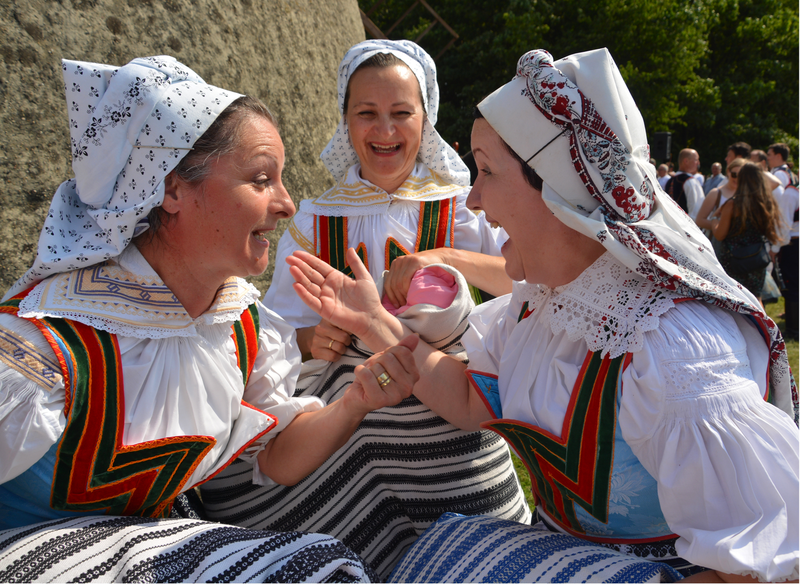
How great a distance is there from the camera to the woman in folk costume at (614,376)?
134 centimetres

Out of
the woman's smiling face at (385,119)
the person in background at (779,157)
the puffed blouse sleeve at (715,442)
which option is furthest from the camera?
the person in background at (779,157)

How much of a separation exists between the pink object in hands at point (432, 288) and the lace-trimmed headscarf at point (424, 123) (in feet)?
2.41

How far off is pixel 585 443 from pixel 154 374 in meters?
1.21

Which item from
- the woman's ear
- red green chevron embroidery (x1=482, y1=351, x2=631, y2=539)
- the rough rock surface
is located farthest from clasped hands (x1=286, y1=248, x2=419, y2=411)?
the rough rock surface

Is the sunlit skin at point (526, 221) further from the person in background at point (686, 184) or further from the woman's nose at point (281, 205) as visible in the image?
the person in background at point (686, 184)

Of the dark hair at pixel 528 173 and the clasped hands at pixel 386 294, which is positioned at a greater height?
the dark hair at pixel 528 173

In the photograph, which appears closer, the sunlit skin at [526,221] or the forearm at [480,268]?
the sunlit skin at [526,221]

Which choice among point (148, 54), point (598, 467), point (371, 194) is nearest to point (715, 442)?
point (598, 467)

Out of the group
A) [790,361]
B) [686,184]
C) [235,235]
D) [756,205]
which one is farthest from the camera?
[686,184]

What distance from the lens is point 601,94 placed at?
1.55 meters

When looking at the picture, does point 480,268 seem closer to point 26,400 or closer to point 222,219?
point 222,219

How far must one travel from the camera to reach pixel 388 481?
2.31 metres

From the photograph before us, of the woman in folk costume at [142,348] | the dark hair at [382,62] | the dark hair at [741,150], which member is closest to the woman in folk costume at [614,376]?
the woman in folk costume at [142,348]

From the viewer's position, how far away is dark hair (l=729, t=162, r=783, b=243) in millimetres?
6254
